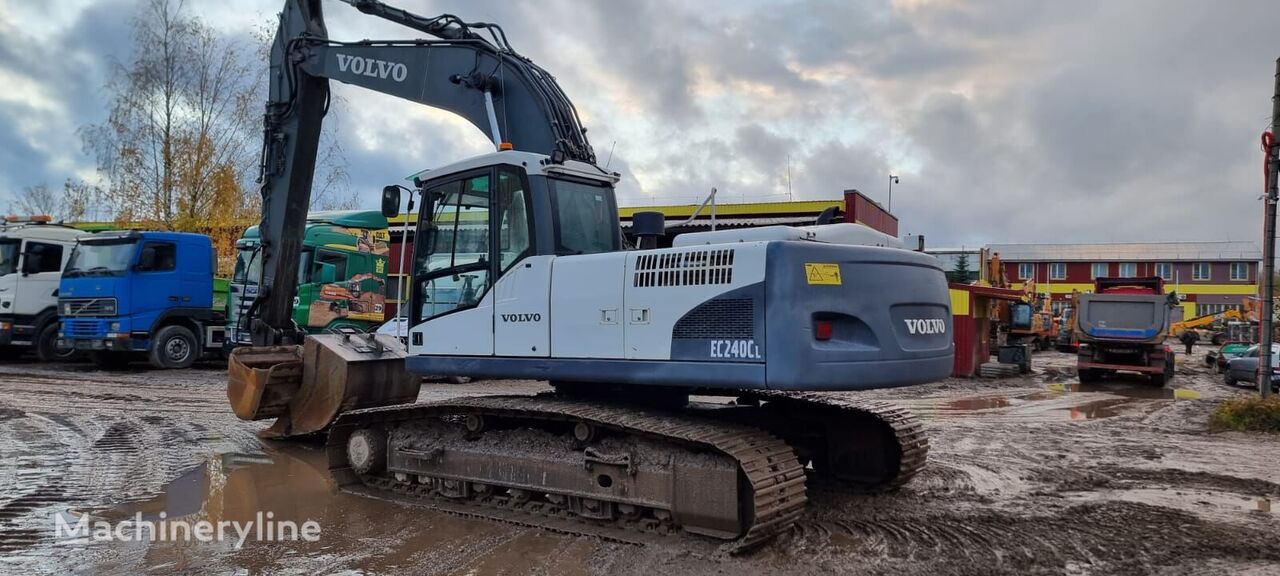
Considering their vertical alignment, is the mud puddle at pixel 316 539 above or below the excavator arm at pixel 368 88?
below

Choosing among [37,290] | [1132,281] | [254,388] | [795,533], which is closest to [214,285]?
[37,290]

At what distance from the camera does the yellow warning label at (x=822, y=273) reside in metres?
4.70

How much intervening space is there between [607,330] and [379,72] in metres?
4.24

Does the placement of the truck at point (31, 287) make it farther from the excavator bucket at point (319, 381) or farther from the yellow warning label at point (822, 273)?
the yellow warning label at point (822, 273)

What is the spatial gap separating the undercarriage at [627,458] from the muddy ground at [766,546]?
0.75 feet

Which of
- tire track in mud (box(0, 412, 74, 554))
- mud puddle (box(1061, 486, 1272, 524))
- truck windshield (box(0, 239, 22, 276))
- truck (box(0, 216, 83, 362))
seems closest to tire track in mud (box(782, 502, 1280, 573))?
mud puddle (box(1061, 486, 1272, 524))

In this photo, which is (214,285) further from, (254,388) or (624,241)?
(624,241)

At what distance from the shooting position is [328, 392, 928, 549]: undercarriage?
4941mm

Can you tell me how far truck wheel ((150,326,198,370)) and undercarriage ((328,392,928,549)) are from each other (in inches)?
442

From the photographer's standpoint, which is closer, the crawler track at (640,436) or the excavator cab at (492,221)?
the crawler track at (640,436)

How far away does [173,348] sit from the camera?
52.9 feet

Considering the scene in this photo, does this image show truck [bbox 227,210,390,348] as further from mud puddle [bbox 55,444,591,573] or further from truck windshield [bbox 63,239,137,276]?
mud puddle [bbox 55,444,591,573]

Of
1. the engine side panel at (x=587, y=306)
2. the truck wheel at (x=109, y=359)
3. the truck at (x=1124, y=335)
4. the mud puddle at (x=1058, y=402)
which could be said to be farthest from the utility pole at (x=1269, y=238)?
the truck wheel at (x=109, y=359)

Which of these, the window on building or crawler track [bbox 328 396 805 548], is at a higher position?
the window on building
